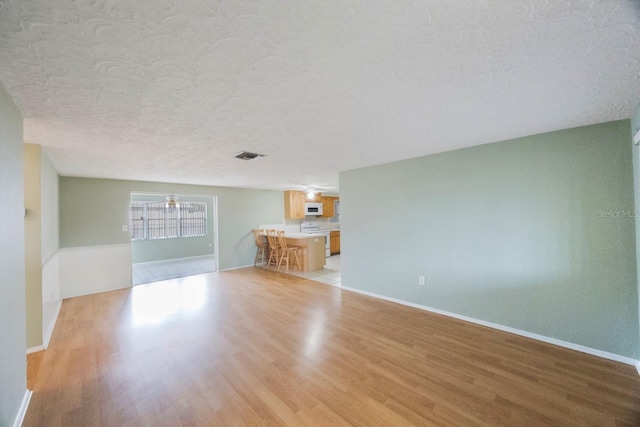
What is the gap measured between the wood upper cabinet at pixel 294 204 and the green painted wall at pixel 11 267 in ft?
19.3

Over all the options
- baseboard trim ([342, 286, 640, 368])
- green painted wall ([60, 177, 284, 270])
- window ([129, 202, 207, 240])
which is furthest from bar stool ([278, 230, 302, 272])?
window ([129, 202, 207, 240])

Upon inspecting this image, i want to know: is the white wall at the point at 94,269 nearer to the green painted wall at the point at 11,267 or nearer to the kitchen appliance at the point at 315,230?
the green painted wall at the point at 11,267

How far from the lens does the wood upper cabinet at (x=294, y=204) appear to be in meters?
7.57

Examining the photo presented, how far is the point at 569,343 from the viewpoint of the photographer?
2453 mm

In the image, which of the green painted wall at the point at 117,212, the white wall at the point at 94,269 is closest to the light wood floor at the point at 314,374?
the white wall at the point at 94,269

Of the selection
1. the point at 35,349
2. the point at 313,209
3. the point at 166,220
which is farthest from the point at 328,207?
the point at 35,349

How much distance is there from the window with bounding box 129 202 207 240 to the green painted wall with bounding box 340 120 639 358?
282 inches

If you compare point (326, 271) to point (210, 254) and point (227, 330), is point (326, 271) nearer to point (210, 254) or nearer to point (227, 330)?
point (227, 330)

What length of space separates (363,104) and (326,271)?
4.76 meters

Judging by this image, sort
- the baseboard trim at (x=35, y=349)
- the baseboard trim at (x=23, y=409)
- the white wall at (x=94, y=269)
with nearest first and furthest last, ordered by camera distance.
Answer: the baseboard trim at (x=23, y=409), the baseboard trim at (x=35, y=349), the white wall at (x=94, y=269)

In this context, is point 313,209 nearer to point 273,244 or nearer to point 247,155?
point 273,244

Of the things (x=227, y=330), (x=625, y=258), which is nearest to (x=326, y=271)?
(x=227, y=330)

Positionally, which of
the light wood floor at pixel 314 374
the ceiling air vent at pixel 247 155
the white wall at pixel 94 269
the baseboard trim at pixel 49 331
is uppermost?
the ceiling air vent at pixel 247 155

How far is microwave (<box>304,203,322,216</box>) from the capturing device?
7723 mm
